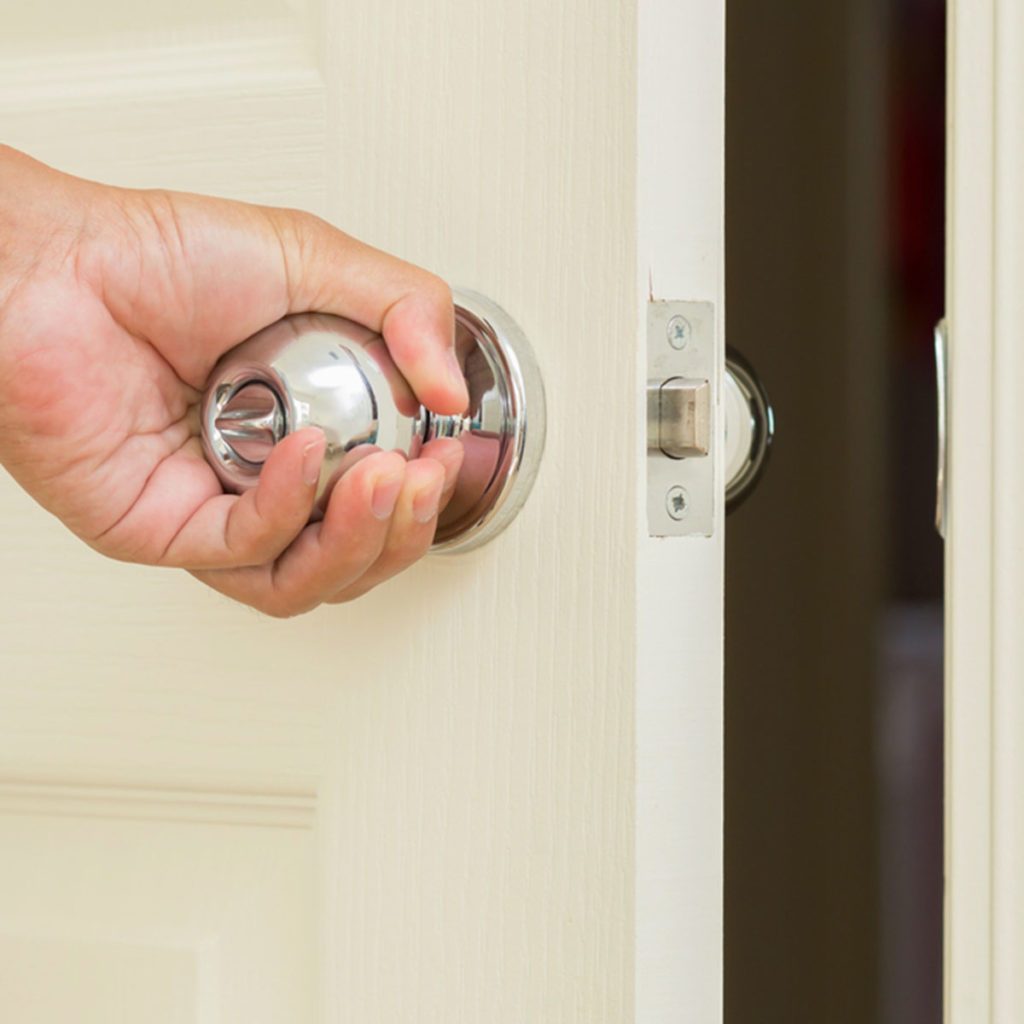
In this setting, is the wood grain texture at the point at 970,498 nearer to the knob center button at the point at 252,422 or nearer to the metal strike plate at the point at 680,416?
the metal strike plate at the point at 680,416

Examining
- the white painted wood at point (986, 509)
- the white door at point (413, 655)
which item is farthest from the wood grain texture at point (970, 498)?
the white door at point (413, 655)

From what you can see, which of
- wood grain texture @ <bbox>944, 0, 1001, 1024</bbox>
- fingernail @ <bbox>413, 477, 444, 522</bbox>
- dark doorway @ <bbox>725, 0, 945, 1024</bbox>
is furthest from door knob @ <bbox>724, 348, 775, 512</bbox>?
dark doorway @ <bbox>725, 0, 945, 1024</bbox>

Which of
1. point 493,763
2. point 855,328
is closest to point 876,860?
point 855,328

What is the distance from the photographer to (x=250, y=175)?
44 cm

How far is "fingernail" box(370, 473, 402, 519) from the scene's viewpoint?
340 mm

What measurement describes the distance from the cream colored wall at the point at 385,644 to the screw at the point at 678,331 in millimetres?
16

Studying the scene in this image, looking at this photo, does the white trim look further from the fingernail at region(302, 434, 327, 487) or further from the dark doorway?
the dark doorway

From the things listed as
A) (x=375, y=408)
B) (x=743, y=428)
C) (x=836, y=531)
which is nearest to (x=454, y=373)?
(x=375, y=408)

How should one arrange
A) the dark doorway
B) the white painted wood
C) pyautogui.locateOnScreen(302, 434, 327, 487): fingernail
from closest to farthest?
pyautogui.locateOnScreen(302, 434, 327, 487): fingernail < the white painted wood < the dark doorway

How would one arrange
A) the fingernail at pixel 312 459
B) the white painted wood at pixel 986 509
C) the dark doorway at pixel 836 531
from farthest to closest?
1. the dark doorway at pixel 836 531
2. the white painted wood at pixel 986 509
3. the fingernail at pixel 312 459

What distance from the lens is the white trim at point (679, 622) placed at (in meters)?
0.38

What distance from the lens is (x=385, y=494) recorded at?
34 cm

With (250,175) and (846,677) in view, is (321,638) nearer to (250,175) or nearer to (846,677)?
(250,175)

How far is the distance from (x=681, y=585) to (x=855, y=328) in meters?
0.83
